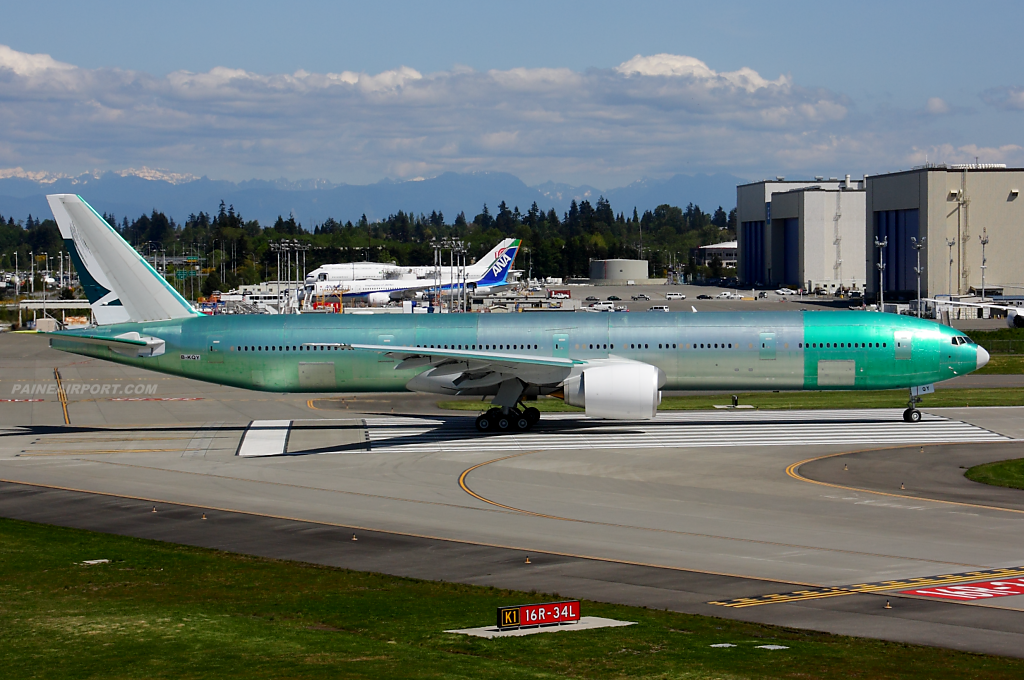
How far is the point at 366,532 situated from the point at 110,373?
172 feet

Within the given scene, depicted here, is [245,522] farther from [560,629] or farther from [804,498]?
[804,498]

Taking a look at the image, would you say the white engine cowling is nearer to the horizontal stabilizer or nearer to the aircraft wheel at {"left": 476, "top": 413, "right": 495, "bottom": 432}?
the aircraft wheel at {"left": 476, "top": 413, "right": 495, "bottom": 432}

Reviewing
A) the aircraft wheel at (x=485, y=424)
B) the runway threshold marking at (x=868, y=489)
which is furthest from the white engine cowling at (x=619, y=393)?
the runway threshold marking at (x=868, y=489)

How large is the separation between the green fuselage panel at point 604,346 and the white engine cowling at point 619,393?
10.2 feet

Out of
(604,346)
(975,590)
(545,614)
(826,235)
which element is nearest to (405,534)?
(545,614)

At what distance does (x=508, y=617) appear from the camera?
656 inches

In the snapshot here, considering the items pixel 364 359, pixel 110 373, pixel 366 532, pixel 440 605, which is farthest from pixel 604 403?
pixel 110 373

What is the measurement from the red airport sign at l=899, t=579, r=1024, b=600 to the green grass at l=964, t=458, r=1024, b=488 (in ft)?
38.5

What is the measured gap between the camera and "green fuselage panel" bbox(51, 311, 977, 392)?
42.2 metres

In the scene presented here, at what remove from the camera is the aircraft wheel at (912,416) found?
43094 millimetres

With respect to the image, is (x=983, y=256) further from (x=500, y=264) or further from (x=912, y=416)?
(x=912, y=416)

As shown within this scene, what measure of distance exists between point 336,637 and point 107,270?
32.7 m

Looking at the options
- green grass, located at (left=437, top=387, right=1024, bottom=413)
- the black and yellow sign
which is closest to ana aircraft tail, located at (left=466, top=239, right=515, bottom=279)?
green grass, located at (left=437, top=387, right=1024, bottom=413)

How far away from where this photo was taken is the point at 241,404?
53656 millimetres
